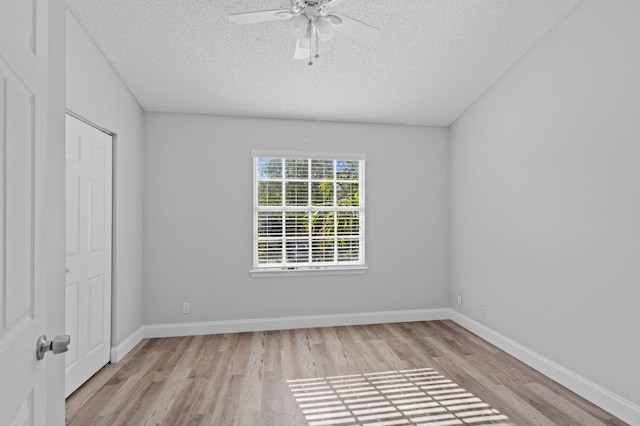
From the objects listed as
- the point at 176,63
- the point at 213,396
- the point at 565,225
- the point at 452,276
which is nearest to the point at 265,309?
the point at 213,396

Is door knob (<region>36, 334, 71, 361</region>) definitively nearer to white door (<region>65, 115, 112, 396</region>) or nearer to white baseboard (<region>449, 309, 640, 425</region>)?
white door (<region>65, 115, 112, 396</region>)

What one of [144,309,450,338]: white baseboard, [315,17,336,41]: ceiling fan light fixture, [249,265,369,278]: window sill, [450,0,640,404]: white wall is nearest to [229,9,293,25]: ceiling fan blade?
[315,17,336,41]: ceiling fan light fixture

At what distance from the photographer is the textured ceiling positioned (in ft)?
8.29

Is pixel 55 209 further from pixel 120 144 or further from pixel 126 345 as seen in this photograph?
pixel 126 345

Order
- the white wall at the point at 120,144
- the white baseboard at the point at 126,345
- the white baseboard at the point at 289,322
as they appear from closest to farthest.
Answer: the white wall at the point at 120,144, the white baseboard at the point at 126,345, the white baseboard at the point at 289,322

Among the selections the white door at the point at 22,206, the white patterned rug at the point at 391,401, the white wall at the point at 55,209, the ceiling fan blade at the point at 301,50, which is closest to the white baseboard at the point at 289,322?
the white patterned rug at the point at 391,401

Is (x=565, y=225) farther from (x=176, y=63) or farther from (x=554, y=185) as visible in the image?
(x=176, y=63)

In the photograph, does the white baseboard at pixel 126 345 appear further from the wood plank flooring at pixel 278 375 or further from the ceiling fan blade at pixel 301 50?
the ceiling fan blade at pixel 301 50

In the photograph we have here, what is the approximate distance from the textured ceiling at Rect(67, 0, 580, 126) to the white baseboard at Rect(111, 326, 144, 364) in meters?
2.38

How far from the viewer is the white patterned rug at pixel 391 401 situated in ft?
7.27

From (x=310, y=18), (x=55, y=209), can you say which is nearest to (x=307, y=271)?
(x=310, y=18)

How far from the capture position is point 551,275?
111 inches

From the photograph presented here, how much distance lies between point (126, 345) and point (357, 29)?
3373 millimetres

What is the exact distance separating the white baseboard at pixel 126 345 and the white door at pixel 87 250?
0.06 m
